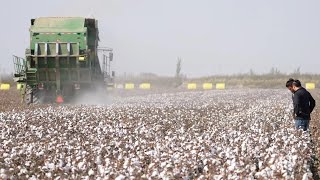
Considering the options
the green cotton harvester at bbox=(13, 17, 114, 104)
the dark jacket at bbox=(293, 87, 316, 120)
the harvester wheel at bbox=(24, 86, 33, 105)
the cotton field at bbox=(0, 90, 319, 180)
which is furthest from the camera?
the harvester wheel at bbox=(24, 86, 33, 105)

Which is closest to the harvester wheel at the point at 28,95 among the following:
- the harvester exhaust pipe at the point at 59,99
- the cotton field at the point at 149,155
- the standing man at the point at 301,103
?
the harvester exhaust pipe at the point at 59,99

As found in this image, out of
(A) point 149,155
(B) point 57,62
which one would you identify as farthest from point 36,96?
(A) point 149,155

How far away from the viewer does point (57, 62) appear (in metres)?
25.2

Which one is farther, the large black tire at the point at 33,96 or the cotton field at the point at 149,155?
the large black tire at the point at 33,96

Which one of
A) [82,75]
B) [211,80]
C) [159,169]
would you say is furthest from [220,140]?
[211,80]

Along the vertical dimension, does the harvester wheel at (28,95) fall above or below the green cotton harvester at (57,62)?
below

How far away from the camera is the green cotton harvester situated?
2530 cm

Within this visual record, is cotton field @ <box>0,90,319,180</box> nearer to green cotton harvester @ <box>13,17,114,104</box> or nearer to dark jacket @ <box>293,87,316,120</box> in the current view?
dark jacket @ <box>293,87,316,120</box>

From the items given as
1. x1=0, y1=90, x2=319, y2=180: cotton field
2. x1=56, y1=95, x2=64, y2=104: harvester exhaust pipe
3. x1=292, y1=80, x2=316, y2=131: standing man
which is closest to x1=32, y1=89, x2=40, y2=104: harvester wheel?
x1=56, y1=95, x2=64, y2=104: harvester exhaust pipe

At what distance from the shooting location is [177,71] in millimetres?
90250

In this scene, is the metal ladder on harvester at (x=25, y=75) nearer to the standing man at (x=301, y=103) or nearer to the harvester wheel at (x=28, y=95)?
the harvester wheel at (x=28, y=95)

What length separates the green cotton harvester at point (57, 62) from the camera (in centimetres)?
2530

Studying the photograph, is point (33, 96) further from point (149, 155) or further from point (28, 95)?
point (149, 155)

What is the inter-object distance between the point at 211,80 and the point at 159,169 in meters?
72.9
